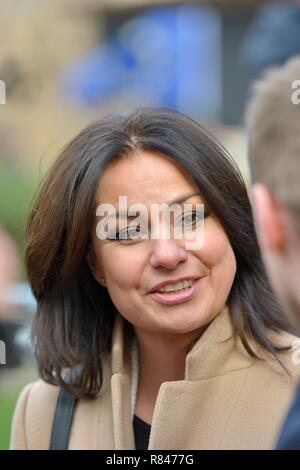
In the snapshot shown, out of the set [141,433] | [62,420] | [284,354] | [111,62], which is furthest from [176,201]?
[111,62]

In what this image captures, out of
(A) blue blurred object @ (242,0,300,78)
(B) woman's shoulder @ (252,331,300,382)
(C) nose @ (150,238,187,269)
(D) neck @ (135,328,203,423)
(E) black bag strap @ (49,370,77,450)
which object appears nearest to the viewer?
(C) nose @ (150,238,187,269)

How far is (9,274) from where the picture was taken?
229 inches

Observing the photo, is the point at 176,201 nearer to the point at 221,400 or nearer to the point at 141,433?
the point at 221,400

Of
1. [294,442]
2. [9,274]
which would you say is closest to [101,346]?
[294,442]

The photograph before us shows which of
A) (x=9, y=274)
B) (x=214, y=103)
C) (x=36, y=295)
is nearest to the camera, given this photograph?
(x=36, y=295)

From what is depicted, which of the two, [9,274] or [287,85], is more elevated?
[287,85]

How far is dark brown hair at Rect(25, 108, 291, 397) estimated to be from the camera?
8.54ft

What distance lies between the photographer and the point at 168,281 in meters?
2.49

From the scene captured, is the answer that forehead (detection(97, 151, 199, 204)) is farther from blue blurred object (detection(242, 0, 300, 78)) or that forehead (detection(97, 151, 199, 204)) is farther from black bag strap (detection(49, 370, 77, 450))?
blue blurred object (detection(242, 0, 300, 78))

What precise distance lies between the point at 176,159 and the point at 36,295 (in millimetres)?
777

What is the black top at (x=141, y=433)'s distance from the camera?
9.02 feet

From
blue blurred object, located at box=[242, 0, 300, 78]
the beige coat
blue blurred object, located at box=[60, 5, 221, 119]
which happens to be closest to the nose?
the beige coat

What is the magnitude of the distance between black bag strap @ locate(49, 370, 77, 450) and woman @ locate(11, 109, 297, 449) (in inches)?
1.2
